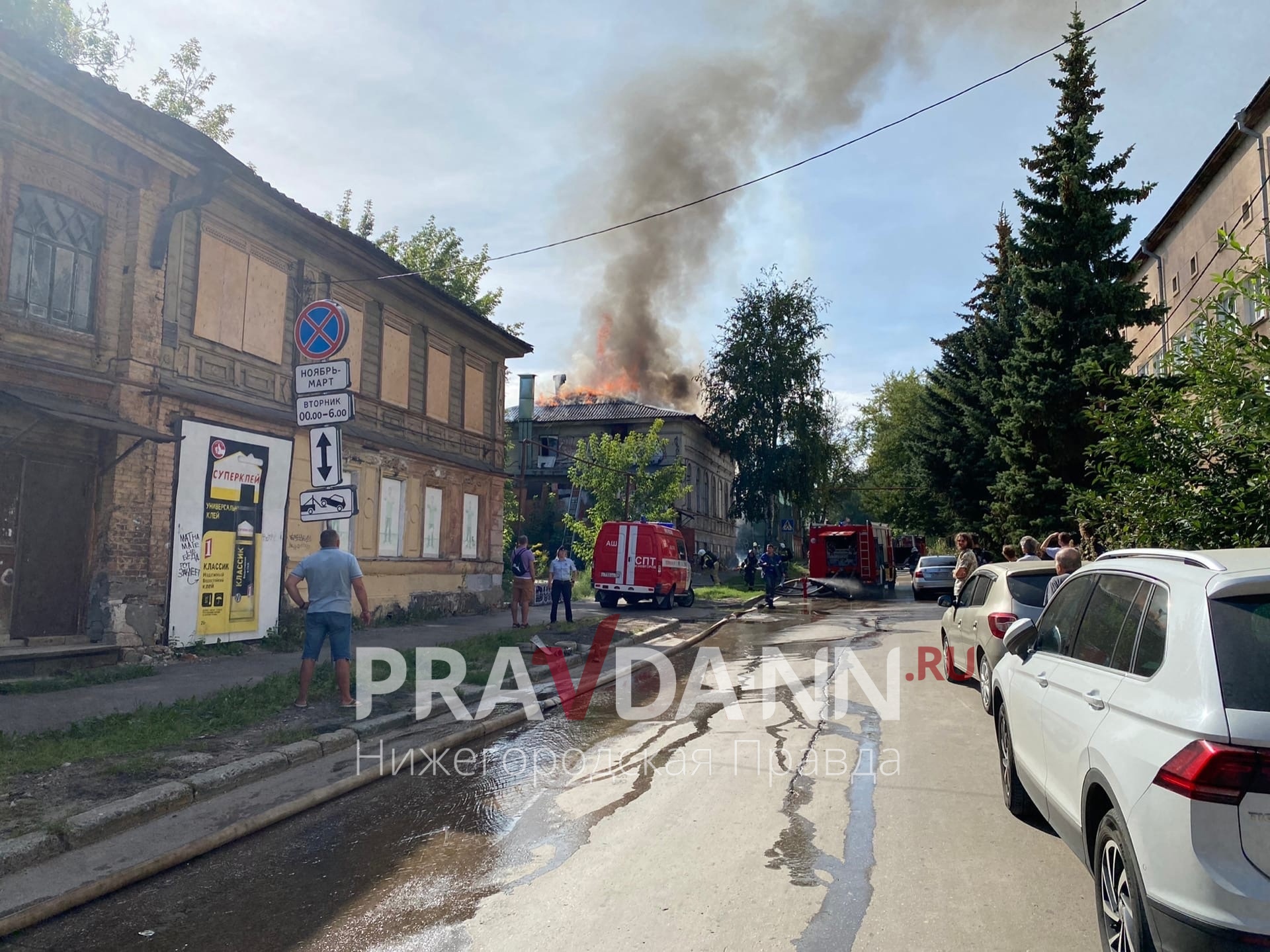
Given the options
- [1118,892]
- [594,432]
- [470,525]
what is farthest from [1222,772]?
[594,432]

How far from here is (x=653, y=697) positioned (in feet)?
32.8

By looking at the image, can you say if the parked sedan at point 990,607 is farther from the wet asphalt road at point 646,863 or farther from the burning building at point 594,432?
the burning building at point 594,432

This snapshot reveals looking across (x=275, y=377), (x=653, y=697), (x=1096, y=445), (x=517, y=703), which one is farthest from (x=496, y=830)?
(x=275, y=377)

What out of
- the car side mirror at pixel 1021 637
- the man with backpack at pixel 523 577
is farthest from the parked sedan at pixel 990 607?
the man with backpack at pixel 523 577

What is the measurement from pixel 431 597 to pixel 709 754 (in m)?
13.7

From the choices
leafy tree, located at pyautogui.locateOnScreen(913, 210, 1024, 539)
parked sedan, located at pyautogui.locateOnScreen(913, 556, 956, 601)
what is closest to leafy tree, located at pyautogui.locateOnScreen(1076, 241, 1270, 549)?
leafy tree, located at pyautogui.locateOnScreen(913, 210, 1024, 539)

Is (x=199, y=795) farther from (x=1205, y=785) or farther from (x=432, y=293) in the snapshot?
(x=432, y=293)

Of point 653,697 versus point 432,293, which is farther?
point 432,293

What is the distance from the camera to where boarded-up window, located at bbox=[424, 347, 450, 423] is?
66.3ft

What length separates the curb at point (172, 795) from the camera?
15.5 ft

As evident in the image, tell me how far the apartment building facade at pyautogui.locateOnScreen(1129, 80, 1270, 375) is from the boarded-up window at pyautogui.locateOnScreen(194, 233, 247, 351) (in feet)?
57.1

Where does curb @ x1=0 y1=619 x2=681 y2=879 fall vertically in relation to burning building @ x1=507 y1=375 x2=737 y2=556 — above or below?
below

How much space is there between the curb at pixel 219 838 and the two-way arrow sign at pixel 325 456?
2775mm

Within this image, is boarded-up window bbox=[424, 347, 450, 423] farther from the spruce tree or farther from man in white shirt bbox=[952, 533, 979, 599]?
the spruce tree
